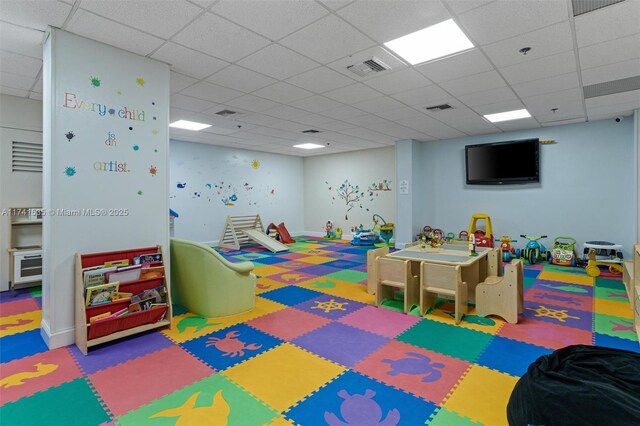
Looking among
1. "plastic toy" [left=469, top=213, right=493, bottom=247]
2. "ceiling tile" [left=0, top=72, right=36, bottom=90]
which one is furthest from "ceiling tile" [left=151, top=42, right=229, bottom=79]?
"plastic toy" [left=469, top=213, right=493, bottom=247]

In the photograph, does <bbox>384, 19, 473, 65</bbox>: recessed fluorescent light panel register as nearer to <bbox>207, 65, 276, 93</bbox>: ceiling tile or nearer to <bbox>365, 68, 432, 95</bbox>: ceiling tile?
<bbox>365, 68, 432, 95</bbox>: ceiling tile

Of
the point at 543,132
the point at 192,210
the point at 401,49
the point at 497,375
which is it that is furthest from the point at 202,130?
the point at 543,132

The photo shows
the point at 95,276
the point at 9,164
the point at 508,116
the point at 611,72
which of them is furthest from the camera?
the point at 508,116

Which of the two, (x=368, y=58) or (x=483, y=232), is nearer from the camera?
(x=368, y=58)

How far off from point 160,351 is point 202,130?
561cm

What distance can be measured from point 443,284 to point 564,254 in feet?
14.8

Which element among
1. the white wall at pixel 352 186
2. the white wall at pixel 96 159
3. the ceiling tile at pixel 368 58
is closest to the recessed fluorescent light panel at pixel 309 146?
the white wall at pixel 352 186

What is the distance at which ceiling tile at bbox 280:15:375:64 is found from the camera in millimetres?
2984

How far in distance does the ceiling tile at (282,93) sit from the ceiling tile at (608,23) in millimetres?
3172

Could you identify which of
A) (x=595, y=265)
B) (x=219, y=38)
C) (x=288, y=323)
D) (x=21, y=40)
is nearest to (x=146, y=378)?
(x=288, y=323)

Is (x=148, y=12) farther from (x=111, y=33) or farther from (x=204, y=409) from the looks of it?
(x=204, y=409)

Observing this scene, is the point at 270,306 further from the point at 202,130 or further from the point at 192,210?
the point at 192,210

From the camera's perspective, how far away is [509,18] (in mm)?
2850

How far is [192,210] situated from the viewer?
9.09 metres
